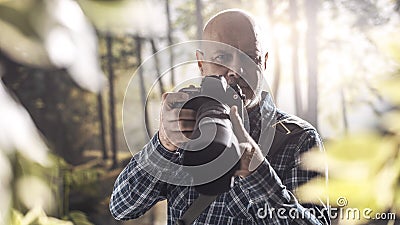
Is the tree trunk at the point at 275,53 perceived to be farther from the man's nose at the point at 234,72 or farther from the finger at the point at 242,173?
the finger at the point at 242,173

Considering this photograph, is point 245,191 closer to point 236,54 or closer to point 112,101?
point 236,54

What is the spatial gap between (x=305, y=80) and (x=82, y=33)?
46 centimetres

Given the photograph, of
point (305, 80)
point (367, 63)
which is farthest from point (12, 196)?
point (367, 63)

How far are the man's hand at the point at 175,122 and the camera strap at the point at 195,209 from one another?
106mm

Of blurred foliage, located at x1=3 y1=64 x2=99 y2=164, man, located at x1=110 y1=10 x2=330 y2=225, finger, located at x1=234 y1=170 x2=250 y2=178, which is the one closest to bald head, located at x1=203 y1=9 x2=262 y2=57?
man, located at x1=110 y1=10 x2=330 y2=225

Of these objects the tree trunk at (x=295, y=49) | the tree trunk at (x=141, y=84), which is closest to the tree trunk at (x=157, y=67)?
the tree trunk at (x=141, y=84)

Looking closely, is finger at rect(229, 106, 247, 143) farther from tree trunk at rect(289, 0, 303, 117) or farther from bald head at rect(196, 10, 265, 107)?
tree trunk at rect(289, 0, 303, 117)

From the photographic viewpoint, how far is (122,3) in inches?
44.8

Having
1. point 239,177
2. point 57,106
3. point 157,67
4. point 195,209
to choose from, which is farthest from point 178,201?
point 57,106

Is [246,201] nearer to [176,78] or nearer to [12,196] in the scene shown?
[176,78]

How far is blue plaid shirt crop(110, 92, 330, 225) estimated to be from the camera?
0.86 m

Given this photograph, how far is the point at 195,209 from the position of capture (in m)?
0.89

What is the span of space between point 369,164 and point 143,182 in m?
0.36

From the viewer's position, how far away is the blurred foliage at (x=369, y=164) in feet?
3.09
